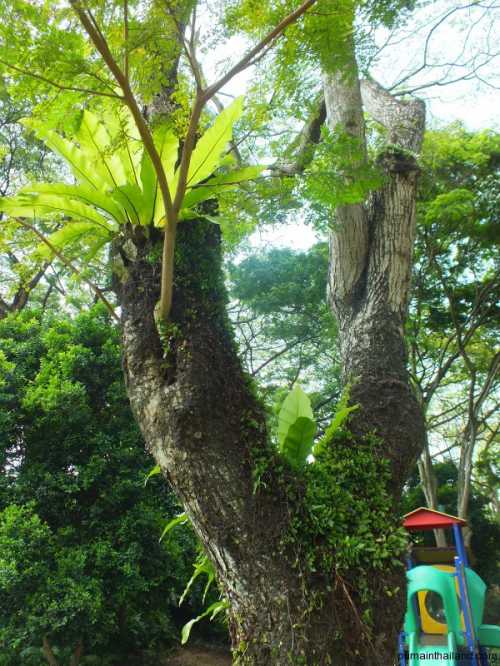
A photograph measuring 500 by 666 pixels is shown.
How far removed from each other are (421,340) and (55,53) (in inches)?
320

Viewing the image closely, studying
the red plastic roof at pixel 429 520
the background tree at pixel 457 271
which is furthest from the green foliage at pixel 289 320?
the red plastic roof at pixel 429 520

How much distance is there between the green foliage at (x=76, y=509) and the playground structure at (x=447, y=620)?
2.26 metres

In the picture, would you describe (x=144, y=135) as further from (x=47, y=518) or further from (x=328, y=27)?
(x=47, y=518)

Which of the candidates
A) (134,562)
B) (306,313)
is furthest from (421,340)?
(134,562)

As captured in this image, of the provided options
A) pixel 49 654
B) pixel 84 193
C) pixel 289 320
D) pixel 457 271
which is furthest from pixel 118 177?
pixel 457 271

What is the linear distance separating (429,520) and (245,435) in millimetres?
4862

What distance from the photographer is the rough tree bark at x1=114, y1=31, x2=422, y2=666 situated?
1512 millimetres

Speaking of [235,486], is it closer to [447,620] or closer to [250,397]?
[250,397]

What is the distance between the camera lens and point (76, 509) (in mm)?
5078

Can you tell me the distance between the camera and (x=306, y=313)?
8750mm

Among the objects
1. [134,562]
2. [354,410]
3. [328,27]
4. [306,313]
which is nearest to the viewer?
[328,27]

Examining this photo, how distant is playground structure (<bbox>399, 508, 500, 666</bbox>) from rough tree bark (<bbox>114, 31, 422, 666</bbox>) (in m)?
2.52

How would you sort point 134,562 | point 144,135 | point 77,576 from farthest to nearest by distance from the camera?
1. point 134,562
2. point 77,576
3. point 144,135

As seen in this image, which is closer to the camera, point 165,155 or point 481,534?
point 165,155
